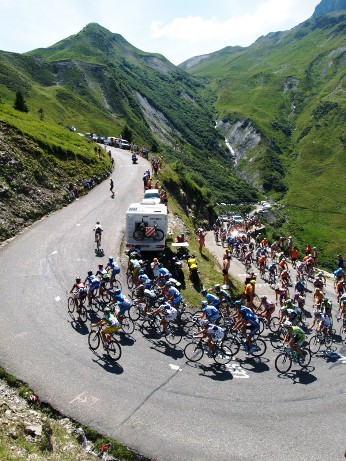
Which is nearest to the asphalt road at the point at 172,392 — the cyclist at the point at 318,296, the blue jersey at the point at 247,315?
the blue jersey at the point at 247,315

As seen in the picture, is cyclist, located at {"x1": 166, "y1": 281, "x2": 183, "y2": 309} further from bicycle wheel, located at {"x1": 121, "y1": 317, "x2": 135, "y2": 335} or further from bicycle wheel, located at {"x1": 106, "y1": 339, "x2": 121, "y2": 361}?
bicycle wheel, located at {"x1": 106, "y1": 339, "x2": 121, "y2": 361}

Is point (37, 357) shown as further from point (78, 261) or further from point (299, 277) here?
point (299, 277)

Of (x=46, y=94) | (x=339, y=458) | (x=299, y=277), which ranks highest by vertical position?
(x=46, y=94)

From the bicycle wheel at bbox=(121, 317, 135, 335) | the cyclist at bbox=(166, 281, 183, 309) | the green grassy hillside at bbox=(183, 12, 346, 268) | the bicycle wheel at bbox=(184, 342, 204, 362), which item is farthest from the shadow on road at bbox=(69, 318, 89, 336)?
the green grassy hillside at bbox=(183, 12, 346, 268)

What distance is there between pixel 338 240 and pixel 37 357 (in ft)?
308

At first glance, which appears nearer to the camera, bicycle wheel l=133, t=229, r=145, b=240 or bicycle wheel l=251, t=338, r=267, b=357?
bicycle wheel l=251, t=338, r=267, b=357

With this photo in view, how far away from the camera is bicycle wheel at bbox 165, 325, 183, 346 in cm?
1870

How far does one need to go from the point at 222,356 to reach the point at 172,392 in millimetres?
3322

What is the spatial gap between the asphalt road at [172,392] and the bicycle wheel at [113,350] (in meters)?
0.33

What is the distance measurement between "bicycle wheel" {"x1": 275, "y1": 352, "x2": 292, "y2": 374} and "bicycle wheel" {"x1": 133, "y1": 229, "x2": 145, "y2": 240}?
12017 mm

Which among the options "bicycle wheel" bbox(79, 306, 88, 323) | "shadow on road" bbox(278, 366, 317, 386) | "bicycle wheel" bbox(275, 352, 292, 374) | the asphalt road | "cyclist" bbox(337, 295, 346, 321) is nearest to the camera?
the asphalt road

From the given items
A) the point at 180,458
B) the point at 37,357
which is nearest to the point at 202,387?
the point at 180,458

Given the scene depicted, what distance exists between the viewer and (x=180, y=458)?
12336mm

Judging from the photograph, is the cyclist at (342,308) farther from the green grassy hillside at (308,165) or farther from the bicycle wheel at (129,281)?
the green grassy hillside at (308,165)
